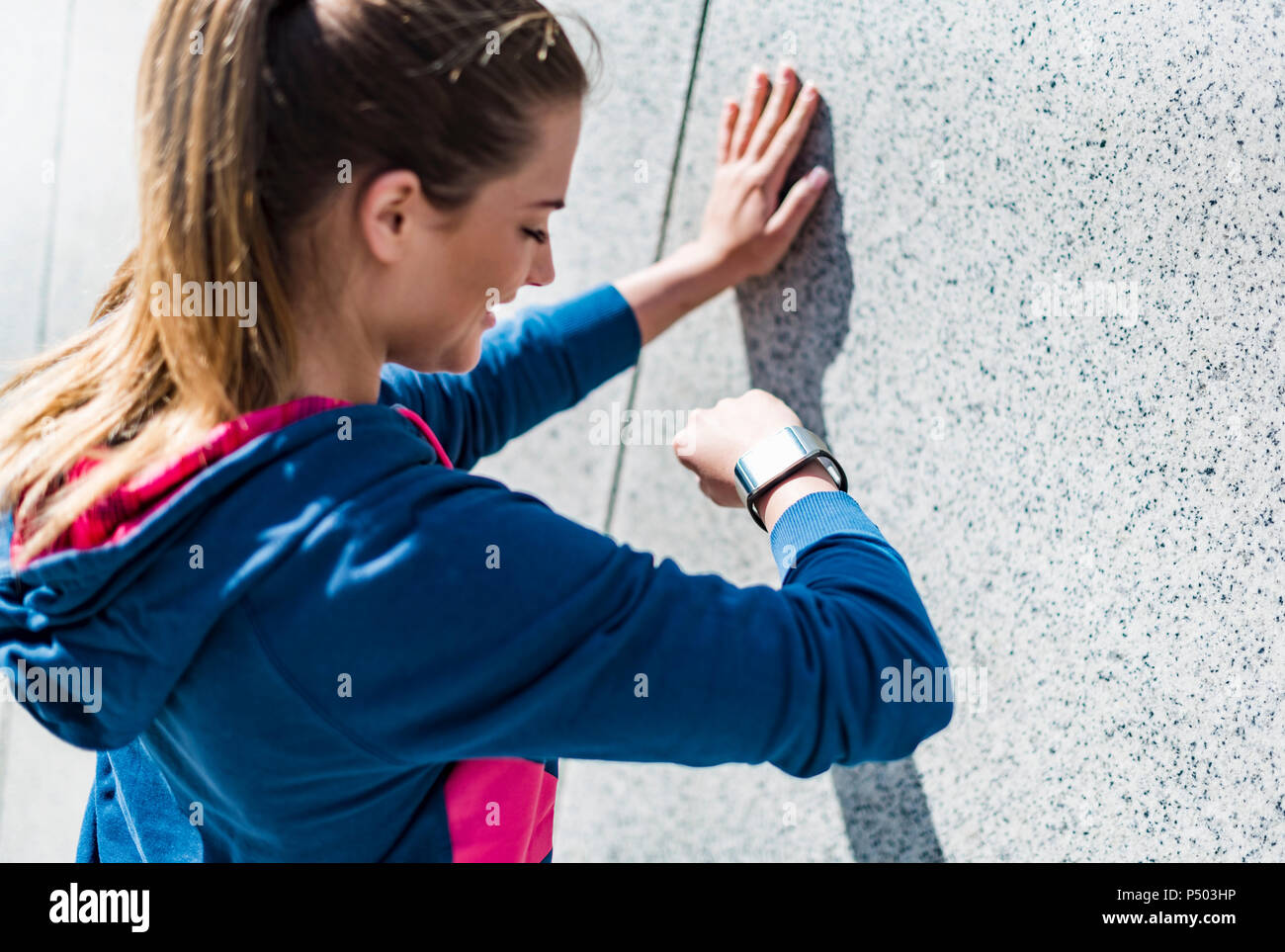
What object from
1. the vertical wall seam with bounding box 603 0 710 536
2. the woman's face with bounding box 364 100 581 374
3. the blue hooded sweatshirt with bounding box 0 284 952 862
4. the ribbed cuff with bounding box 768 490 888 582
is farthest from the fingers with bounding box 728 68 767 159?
the blue hooded sweatshirt with bounding box 0 284 952 862

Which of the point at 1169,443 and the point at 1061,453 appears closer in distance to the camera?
the point at 1169,443

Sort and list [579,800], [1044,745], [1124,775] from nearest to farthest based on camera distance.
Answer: [1124,775], [1044,745], [579,800]

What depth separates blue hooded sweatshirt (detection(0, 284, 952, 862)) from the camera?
94cm

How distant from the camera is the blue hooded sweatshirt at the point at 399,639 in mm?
941

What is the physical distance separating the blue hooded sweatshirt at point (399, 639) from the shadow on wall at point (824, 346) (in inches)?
23.8

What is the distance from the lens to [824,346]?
1.71 meters

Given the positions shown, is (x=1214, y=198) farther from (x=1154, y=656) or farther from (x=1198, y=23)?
(x=1154, y=656)

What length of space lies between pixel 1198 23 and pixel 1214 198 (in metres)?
0.19

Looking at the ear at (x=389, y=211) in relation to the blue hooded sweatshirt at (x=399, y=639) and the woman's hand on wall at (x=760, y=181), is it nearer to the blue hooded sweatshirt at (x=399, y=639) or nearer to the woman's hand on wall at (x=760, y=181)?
the blue hooded sweatshirt at (x=399, y=639)

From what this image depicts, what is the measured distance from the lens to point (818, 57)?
1.63 m

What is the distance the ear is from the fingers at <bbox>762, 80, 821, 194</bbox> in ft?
2.64

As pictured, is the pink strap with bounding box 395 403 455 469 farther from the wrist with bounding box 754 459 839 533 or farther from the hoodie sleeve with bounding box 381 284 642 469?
the wrist with bounding box 754 459 839 533

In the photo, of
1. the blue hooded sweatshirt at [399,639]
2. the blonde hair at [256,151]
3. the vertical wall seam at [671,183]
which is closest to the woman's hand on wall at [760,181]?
the vertical wall seam at [671,183]
